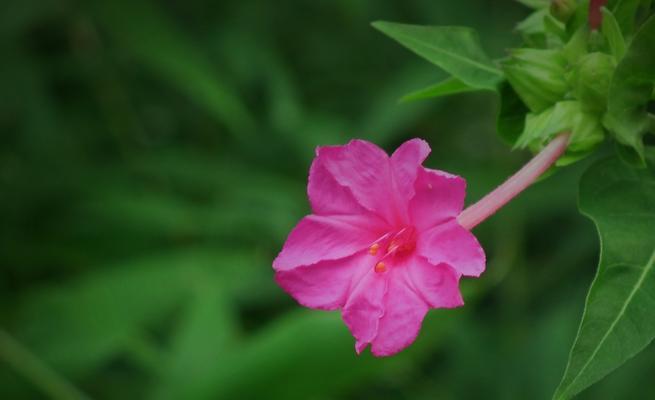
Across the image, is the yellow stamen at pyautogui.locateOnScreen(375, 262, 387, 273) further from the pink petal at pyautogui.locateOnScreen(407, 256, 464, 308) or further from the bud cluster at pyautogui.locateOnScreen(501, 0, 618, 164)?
the bud cluster at pyautogui.locateOnScreen(501, 0, 618, 164)

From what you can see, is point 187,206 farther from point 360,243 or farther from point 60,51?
point 360,243

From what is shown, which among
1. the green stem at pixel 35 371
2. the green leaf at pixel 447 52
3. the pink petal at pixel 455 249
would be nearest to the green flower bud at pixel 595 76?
the green leaf at pixel 447 52

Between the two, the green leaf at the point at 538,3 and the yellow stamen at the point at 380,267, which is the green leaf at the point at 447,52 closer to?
the green leaf at the point at 538,3

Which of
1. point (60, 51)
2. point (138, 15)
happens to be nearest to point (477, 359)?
point (138, 15)

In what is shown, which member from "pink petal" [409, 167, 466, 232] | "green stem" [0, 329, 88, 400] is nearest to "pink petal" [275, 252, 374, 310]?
"pink petal" [409, 167, 466, 232]

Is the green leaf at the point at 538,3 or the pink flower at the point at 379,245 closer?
the pink flower at the point at 379,245
